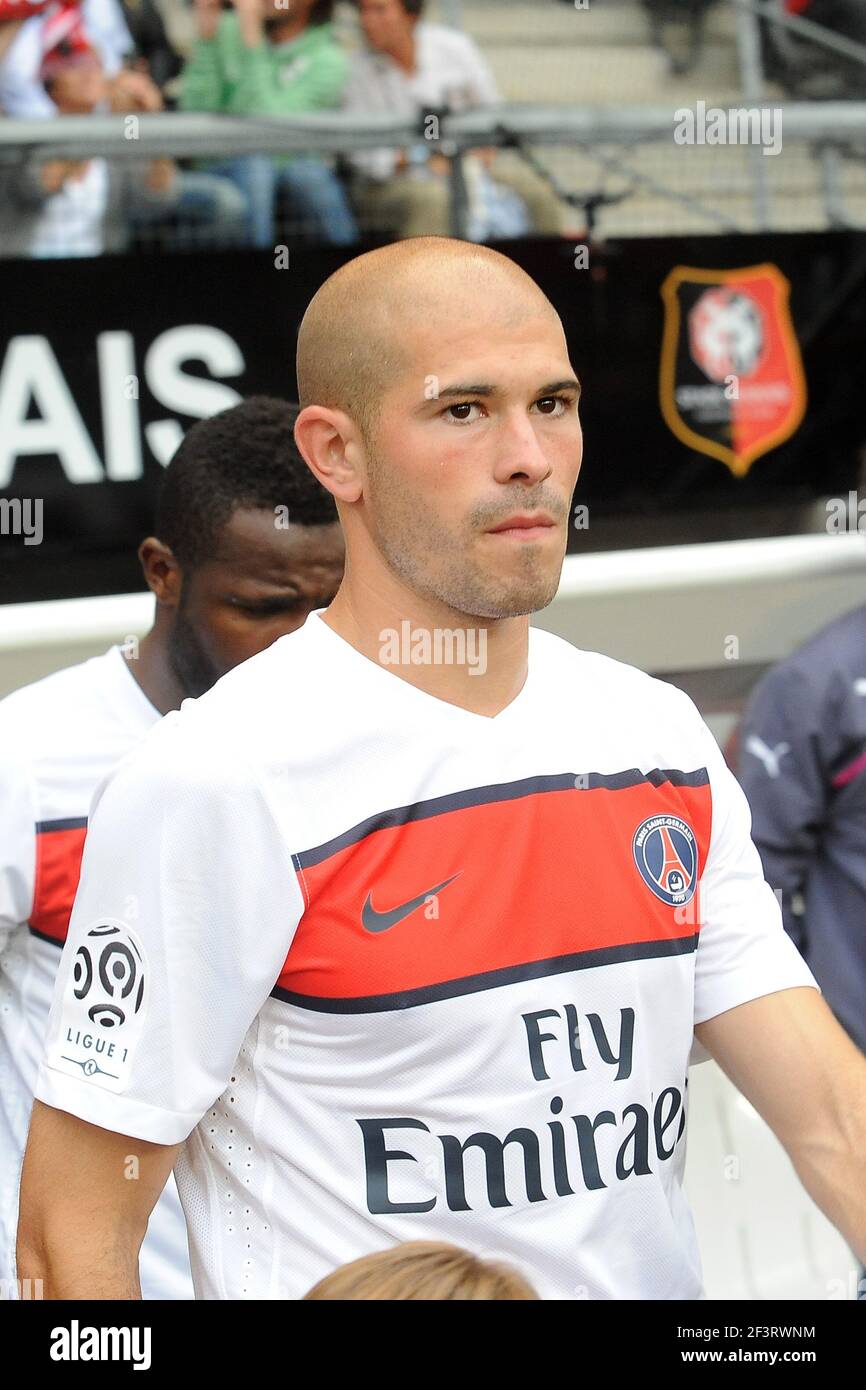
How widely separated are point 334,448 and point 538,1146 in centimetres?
73

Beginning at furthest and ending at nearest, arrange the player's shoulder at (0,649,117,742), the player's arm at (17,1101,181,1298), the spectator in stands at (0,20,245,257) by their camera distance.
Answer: the spectator in stands at (0,20,245,257) < the player's shoulder at (0,649,117,742) < the player's arm at (17,1101,181,1298)

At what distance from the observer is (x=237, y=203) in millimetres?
4754

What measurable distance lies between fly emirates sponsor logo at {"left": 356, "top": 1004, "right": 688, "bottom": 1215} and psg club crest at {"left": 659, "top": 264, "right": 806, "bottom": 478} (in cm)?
309

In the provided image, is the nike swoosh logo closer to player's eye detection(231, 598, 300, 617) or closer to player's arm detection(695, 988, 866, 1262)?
player's arm detection(695, 988, 866, 1262)

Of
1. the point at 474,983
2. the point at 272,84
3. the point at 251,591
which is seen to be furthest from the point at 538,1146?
the point at 272,84

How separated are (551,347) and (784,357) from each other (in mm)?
3244

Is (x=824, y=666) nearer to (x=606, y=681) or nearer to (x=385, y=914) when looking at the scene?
(x=606, y=681)

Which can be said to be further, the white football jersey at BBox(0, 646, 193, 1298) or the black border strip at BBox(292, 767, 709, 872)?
the white football jersey at BBox(0, 646, 193, 1298)

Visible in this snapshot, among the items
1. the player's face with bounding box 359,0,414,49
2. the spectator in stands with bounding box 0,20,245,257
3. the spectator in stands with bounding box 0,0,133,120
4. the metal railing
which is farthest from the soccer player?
the player's face with bounding box 359,0,414,49

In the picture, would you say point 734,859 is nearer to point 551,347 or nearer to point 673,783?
point 673,783

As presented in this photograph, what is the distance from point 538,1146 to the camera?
1.65m

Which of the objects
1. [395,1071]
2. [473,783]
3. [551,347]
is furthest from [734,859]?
[551,347]

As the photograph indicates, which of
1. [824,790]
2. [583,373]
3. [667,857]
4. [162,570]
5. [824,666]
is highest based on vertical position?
Result: [583,373]

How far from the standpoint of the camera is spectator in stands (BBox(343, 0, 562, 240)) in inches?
193
